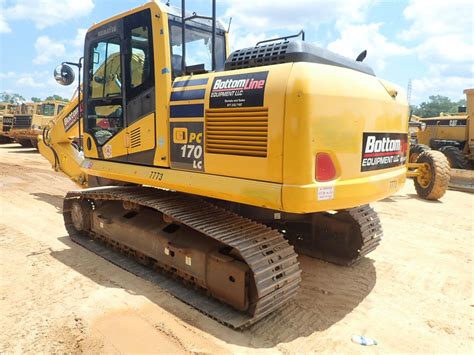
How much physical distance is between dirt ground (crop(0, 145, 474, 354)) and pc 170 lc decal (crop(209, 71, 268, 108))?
6.46 ft

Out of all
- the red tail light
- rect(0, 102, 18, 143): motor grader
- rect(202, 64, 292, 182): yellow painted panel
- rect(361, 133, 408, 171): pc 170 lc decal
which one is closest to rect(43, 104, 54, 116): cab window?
rect(0, 102, 18, 143): motor grader

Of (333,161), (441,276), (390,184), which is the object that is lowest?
(441,276)

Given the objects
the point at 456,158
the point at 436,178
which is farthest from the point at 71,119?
the point at 456,158

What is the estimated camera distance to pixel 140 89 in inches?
173

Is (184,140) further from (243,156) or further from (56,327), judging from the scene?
(56,327)

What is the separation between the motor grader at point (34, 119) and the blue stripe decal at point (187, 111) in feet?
61.7

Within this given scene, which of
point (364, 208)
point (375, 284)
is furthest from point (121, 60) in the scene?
point (375, 284)

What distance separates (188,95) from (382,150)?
1939 mm

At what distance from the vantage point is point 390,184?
391cm

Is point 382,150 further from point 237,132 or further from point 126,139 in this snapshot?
point 126,139

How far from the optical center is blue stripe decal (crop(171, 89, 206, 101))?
3725 mm

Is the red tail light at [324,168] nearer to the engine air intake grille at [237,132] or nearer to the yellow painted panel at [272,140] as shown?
the yellow painted panel at [272,140]

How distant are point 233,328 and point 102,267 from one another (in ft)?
6.92

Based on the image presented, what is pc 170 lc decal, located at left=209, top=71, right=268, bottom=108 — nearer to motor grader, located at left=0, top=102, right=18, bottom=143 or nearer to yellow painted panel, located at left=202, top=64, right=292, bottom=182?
yellow painted panel, located at left=202, top=64, right=292, bottom=182
